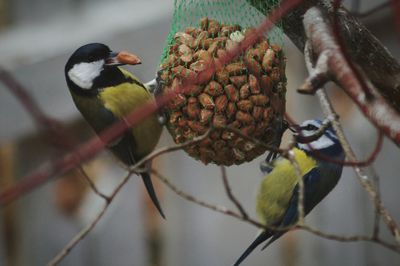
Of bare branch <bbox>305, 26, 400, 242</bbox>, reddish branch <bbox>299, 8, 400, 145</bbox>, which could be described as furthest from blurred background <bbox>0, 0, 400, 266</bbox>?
reddish branch <bbox>299, 8, 400, 145</bbox>

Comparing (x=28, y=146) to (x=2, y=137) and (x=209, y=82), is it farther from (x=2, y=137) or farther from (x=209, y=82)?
(x=209, y=82)

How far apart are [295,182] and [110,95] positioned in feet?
1.33

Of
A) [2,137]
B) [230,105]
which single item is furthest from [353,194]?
[230,105]

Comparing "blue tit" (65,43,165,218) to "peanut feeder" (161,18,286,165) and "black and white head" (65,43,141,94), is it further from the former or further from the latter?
"peanut feeder" (161,18,286,165)

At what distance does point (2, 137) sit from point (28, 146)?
0.80 ft

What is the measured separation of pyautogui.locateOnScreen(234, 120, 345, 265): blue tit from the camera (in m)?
1.84

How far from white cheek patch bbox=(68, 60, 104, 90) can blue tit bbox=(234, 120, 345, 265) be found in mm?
391

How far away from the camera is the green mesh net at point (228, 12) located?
1.82 m

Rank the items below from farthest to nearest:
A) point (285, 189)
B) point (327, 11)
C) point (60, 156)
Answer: point (285, 189), point (327, 11), point (60, 156)

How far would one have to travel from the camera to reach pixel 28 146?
13.9 ft

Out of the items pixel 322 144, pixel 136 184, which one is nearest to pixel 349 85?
pixel 322 144

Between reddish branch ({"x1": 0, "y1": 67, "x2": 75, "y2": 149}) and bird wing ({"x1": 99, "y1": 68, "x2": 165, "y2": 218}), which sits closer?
reddish branch ({"x1": 0, "y1": 67, "x2": 75, "y2": 149})

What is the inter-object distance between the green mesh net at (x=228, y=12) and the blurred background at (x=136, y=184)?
1.45 m

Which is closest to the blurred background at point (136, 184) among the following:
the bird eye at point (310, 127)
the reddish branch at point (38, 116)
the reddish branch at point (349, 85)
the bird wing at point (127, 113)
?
the bird wing at point (127, 113)
